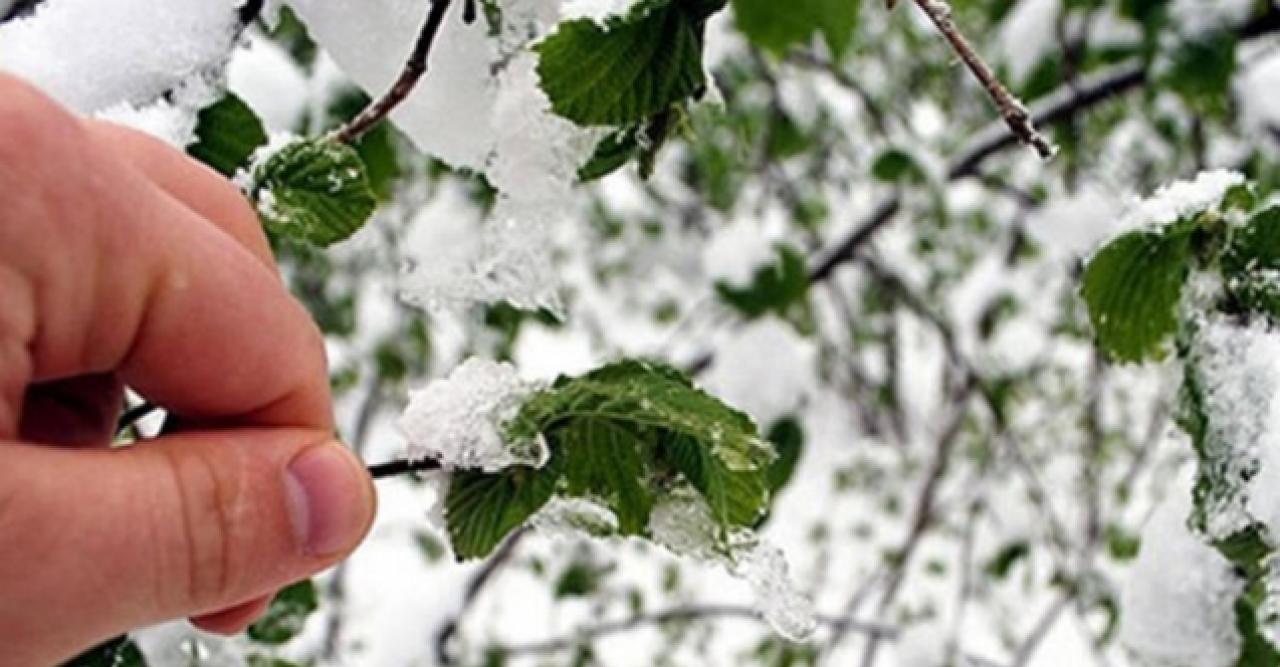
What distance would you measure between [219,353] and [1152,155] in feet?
7.83

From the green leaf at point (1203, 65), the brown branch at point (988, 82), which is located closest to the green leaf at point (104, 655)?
the brown branch at point (988, 82)

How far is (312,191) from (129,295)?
0.18 m

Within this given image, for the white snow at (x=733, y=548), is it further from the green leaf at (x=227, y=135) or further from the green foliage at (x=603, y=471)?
the green leaf at (x=227, y=135)

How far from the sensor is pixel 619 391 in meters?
0.49

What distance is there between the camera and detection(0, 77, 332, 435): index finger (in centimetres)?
36

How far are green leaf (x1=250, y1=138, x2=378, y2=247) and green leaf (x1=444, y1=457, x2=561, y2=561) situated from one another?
0.10 meters

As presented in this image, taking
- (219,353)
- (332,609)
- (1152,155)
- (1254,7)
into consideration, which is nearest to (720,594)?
(332,609)

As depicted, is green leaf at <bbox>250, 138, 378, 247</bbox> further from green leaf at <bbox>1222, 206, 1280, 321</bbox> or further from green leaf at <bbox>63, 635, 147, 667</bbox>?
green leaf at <bbox>1222, 206, 1280, 321</bbox>

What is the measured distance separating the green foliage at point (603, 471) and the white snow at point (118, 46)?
0.64 feet

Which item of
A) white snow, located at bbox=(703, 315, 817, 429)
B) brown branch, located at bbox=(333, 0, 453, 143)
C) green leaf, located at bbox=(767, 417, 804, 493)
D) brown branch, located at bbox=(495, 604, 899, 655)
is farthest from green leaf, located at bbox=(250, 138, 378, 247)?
brown branch, located at bbox=(495, 604, 899, 655)

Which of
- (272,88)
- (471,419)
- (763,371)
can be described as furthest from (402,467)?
(763,371)

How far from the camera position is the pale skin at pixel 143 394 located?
353 millimetres

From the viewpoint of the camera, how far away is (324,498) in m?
0.41

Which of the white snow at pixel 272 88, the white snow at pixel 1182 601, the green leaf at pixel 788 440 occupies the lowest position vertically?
the white snow at pixel 1182 601
